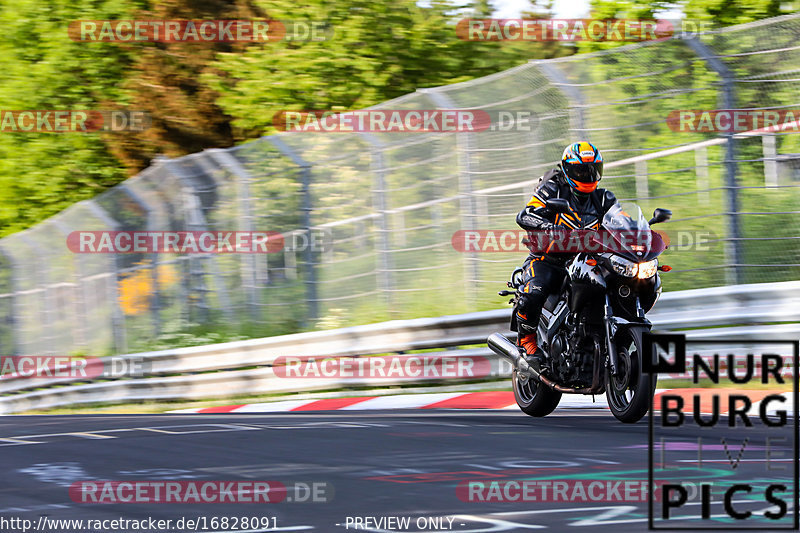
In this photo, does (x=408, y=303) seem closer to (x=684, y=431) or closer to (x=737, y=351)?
(x=737, y=351)

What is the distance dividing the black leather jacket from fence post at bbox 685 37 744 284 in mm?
2371

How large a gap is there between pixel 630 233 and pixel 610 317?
23.0 inches

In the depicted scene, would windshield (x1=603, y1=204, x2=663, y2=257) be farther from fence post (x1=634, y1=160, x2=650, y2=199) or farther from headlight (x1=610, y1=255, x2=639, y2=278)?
fence post (x1=634, y1=160, x2=650, y2=199)

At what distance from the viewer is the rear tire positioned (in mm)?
9664

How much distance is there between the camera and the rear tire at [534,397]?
380 inches

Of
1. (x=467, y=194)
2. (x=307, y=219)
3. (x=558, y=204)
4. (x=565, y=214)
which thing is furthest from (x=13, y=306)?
(x=558, y=204)

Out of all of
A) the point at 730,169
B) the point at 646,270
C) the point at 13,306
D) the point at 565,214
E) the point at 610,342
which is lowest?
the point at 13,306

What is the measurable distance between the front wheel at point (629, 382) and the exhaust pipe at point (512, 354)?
86 cm

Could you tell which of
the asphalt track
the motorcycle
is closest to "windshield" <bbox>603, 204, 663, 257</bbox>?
the motorcycle

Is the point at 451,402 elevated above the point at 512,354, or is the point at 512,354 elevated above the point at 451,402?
the point at 512,354

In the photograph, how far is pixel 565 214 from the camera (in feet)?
29.7

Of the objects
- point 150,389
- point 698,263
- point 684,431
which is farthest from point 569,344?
point 150,389

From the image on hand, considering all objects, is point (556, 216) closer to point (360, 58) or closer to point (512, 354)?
point (512, 354)

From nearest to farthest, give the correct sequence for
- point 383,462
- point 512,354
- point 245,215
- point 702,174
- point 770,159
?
point 383,462
point 512,354
point 770,159
point 702,174
point 245,215
